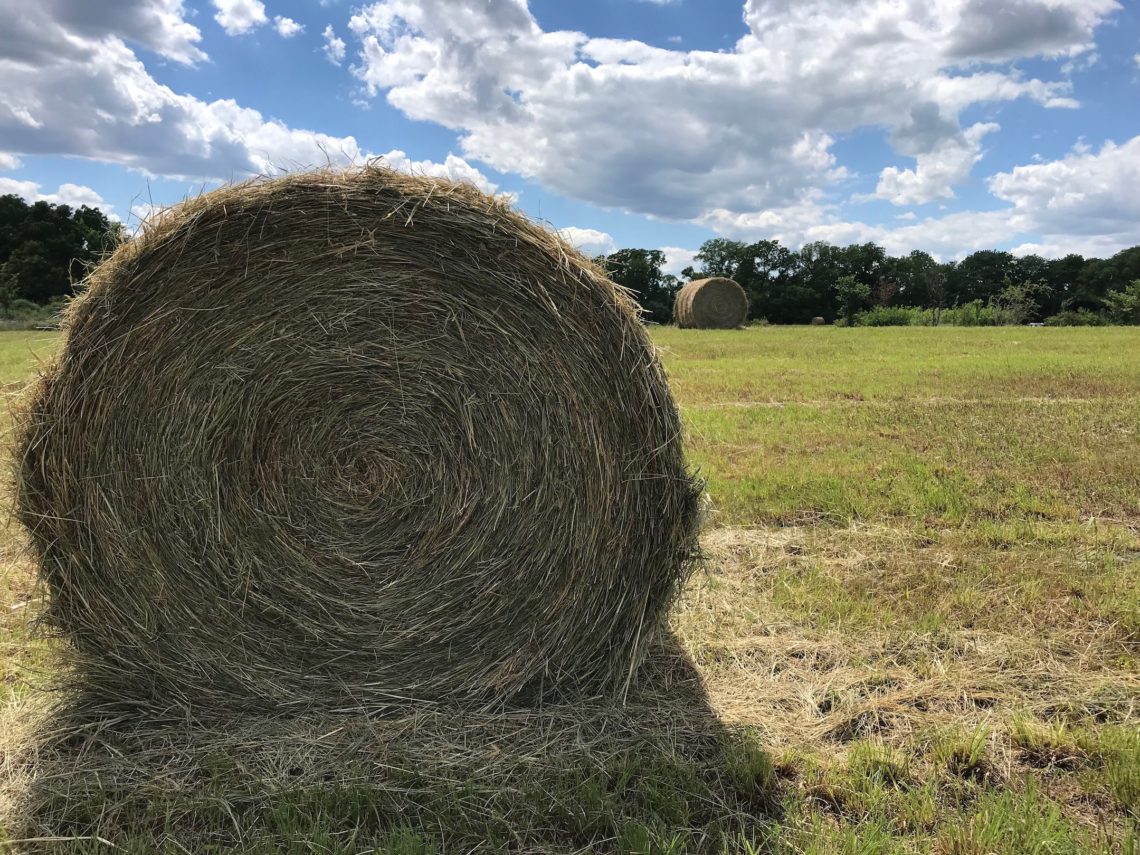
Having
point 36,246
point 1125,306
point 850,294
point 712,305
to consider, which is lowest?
point 1125,306

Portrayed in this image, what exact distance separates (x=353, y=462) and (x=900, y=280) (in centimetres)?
7072

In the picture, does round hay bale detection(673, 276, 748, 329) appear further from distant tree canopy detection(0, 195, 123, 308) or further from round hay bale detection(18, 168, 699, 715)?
distant tree canopy detection(0, 195, 123, 308)

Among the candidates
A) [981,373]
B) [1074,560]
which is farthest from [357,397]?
[981,373]

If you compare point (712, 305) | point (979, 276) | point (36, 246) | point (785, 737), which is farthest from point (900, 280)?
point (785, 737)

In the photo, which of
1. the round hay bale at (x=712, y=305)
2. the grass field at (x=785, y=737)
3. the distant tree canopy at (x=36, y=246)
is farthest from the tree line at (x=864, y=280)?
the grass field at (x=785, y=737)

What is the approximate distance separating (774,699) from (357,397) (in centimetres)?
205

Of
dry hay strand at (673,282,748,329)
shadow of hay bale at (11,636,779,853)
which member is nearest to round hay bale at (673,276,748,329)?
dry hay strand at (673,282,748,329)

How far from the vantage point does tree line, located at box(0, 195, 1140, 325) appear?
42.6 metres

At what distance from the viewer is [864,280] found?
220 ft

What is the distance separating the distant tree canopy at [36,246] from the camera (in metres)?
40.5

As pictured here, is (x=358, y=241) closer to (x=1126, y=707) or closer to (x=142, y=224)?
Result: (x=142, y=224)

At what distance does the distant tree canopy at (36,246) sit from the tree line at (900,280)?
1577 inches

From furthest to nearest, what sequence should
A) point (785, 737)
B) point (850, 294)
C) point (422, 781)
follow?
1. point (850, 294)
2. point (785, 737)
3. point (422, 781)

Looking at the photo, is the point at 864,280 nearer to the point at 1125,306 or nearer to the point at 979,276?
the point at 979,276
